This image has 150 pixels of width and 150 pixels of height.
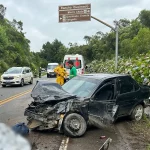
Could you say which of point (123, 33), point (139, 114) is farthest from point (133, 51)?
point (139, 114)

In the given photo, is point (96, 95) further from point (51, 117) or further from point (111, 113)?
point (51, 117)

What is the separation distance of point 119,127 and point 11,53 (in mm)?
41237

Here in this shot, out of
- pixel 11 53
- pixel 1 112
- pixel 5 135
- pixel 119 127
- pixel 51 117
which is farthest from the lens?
pixel 11 53

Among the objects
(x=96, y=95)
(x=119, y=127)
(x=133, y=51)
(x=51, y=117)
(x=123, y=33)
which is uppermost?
(x=123, y=33)

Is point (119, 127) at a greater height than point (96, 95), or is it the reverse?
point (96, 95)

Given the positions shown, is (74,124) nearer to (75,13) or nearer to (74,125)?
(74,125)

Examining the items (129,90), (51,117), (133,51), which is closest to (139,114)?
(129,90)

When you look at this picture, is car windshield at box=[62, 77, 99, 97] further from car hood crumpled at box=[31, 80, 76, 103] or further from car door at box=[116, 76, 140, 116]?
car door at box=[116, 76, 140, 116]

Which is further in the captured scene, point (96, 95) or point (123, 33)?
point (123, 33)

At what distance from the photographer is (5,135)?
246 inches

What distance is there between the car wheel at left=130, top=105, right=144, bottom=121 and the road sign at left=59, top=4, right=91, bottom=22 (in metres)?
11.7

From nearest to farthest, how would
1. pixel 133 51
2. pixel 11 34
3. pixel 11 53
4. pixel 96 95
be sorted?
pixel 96 95 < pixel 133 51 < pixel 11 53 < pixel 11 34

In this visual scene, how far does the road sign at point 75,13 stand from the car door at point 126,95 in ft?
37.7

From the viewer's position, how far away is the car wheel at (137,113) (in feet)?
28.2
